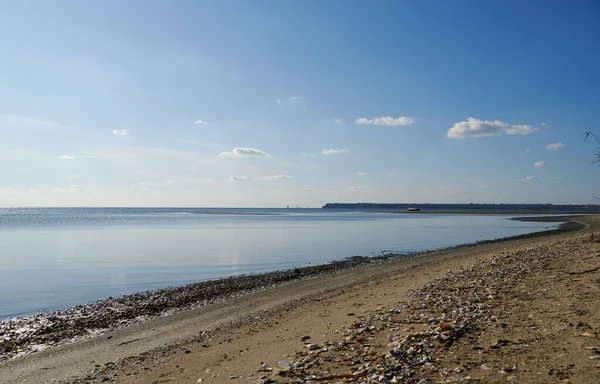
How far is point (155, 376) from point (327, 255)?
86.3 feet

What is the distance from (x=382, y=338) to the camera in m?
8.52

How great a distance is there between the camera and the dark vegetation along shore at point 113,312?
43.7 ft

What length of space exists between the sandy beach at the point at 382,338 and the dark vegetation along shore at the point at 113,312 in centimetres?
39

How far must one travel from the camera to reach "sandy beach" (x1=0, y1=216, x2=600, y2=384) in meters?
6.85

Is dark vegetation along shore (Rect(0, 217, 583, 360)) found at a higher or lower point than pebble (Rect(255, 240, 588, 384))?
lower

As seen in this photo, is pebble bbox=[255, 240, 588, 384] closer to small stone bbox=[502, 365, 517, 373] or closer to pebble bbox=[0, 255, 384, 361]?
small stone bbox=[502, 365, 517, 373]

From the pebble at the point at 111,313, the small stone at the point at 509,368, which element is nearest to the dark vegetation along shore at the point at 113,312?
the pebble at the point at 111,313

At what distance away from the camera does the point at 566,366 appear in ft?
21.1

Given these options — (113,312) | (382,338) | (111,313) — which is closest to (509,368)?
(382,338)

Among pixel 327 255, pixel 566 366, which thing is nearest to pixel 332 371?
pixel 566 366

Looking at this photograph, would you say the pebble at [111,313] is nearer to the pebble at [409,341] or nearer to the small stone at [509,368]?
the pebble at [409,341]

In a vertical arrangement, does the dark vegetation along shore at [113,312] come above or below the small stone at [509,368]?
below

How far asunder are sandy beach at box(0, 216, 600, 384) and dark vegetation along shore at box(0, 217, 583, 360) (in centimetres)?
39

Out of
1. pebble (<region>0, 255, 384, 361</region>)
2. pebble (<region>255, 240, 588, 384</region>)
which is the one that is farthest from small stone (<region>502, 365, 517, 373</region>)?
pebble (<region>0, 255, 384, 361</region>)
